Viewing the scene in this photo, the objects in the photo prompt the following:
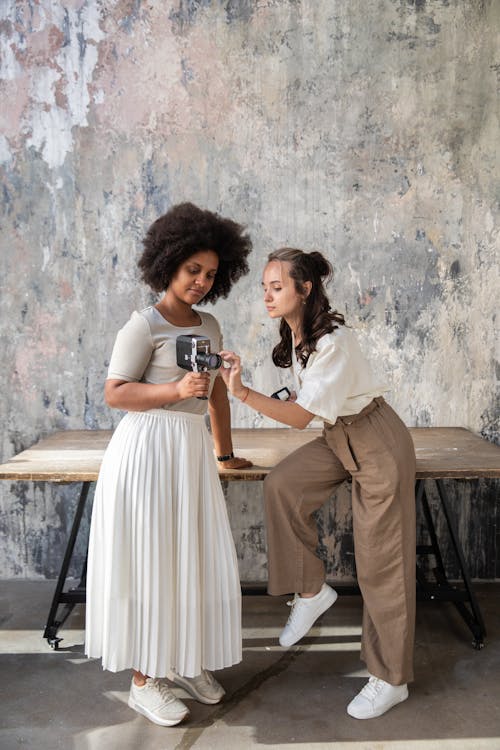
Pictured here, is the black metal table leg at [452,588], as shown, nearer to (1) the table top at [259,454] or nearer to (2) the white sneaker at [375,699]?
(1) the table top at [259,454]

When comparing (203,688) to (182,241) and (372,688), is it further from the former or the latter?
(182,241)

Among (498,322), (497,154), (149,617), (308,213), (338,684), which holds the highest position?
(497,154)

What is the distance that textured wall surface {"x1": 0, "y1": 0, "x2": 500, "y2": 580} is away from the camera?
3.58 m

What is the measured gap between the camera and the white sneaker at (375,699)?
255 centimetres

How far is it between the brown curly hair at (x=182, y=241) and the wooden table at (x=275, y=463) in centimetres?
89

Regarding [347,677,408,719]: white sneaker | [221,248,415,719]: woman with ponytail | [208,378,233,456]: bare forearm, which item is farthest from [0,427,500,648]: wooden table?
[347,677,408,719]: white sneaker

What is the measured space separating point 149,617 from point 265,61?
9.08 ft

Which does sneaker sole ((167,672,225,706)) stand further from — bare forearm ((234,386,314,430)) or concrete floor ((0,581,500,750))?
bare forearm ((234,386,314,430))

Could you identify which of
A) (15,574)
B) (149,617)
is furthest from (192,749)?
(15,574)

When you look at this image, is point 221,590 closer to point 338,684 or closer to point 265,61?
point 338,684

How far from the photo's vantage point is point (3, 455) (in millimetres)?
3820

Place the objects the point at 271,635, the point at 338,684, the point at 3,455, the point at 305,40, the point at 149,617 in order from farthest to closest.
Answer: the point at 3,455 → the point at 305,40 → the point at 271,635 → the point at 338,684 → the point at 149,617

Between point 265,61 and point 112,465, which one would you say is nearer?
point 112,465

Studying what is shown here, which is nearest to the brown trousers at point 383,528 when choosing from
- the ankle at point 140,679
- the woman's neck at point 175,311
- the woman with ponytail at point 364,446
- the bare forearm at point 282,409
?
the woman with ponytail at point 364,446
